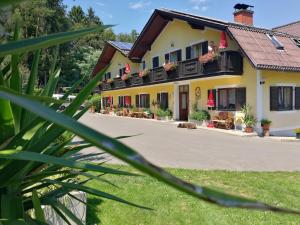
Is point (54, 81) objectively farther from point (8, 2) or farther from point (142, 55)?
point (142, 55)

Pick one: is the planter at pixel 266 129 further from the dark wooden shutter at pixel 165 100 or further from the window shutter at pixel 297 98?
the dark wooden shutter at pixel 165 100

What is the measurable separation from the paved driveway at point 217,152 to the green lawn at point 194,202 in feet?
6.15

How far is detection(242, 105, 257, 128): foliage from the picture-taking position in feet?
59.0

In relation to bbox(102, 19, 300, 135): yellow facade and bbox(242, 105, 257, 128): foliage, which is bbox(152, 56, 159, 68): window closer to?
bbox(102, 19, 300, 135): yellow facade

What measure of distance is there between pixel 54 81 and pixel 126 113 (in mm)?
30791

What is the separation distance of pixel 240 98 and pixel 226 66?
6.25 feet

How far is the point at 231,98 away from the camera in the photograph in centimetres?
2000

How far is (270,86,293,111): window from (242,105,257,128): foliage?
1.13m

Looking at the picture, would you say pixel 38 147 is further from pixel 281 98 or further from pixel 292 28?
pixel 292 28

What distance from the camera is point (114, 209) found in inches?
208

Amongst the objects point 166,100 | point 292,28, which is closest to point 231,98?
point 166,100

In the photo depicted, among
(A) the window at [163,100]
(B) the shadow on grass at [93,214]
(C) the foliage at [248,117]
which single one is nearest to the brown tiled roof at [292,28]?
(A) the window at [163,100]

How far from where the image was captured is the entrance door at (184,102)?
25062 millimetres

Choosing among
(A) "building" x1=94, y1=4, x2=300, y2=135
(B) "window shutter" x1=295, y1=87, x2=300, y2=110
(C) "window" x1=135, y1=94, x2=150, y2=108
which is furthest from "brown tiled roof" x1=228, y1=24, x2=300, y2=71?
(C) "window" x1=135, y1=94, x2=150, y2=108
